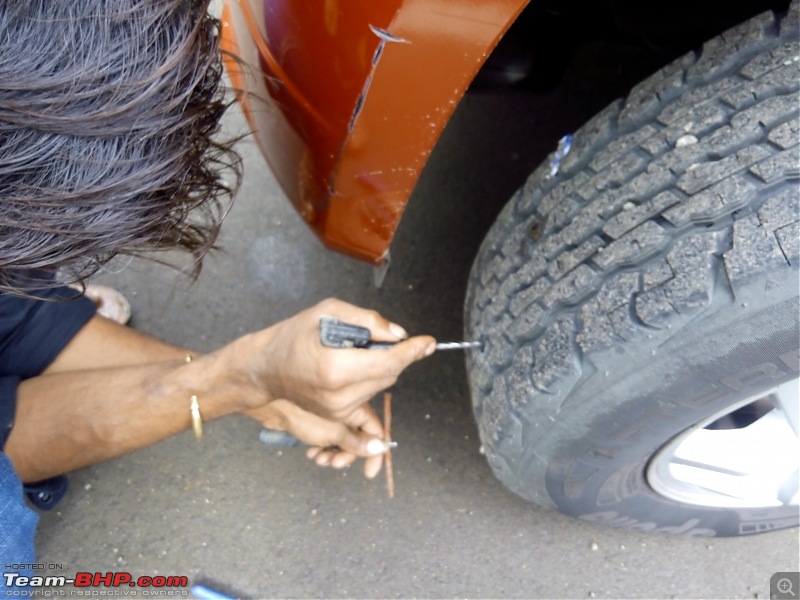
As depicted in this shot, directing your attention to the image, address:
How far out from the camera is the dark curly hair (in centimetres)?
76

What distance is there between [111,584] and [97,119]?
1124mm

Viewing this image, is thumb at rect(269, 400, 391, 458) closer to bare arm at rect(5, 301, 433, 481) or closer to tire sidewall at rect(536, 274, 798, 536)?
bare arm at rect(5, 301, 433, 481)

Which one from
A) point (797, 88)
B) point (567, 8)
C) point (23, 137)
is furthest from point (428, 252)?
point (23, 137)

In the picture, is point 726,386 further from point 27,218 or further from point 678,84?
point 27,218

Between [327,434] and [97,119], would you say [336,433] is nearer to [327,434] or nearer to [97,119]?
[327,434]

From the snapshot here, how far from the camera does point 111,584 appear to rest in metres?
1.51

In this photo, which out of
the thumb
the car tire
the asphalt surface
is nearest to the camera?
the car tire

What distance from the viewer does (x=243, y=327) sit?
1.76 m

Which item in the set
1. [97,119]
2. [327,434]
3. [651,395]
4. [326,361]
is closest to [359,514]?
[327,434]

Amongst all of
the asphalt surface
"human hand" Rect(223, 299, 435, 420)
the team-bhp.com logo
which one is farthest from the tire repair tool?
the team-bhp.com logo

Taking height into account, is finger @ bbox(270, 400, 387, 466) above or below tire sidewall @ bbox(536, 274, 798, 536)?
below

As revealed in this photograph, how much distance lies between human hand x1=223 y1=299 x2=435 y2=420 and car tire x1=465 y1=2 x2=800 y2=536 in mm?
196

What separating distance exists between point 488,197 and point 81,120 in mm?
1263

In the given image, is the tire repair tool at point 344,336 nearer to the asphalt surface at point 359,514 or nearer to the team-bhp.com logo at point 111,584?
the asphalt surface at point 359,514
